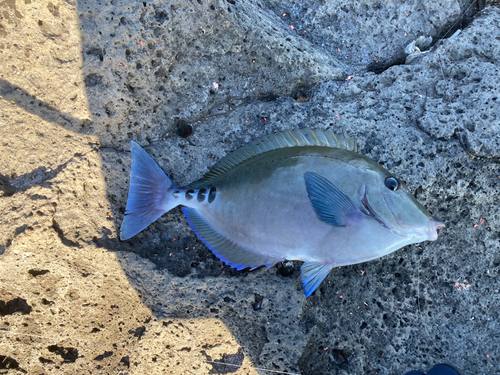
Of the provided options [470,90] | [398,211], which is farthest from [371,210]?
[470,90]

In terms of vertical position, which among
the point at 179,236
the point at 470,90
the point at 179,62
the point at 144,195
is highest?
the point at 179,62

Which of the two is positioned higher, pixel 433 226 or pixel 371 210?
pixel 371 210

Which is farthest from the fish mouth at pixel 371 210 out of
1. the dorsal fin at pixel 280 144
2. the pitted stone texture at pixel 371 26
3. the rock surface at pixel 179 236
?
the pitted stone texture at pixel 371 26

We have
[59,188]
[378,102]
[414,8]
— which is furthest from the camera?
[414,8]

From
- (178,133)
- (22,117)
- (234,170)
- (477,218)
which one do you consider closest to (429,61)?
(477,218)

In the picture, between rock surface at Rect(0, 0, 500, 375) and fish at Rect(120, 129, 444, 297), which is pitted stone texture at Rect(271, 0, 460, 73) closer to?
rock surface at Rect(0, 0, 500, 375)

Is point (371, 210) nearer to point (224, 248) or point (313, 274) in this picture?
point (313, 274)

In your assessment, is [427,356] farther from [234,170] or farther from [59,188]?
[59,188]
